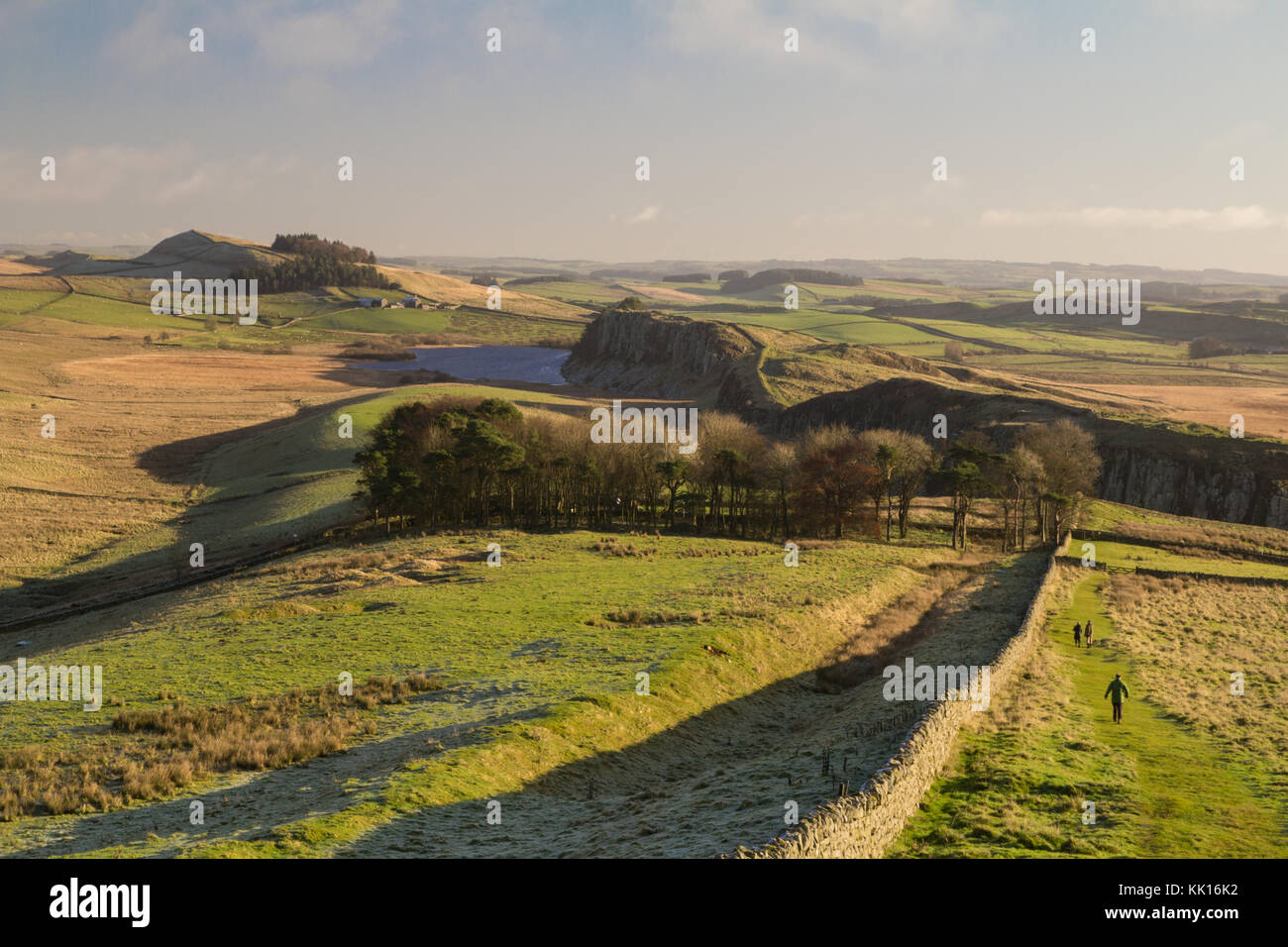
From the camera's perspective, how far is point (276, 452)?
360 feet

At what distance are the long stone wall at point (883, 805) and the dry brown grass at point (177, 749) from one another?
48.3 feet

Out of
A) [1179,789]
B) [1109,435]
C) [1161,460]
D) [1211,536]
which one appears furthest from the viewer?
[1109,435]

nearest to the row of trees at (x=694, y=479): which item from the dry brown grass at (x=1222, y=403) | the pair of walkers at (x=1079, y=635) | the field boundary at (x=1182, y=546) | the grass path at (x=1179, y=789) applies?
the field boundary at (x=1182, y=546)

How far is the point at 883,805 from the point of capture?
68.0ft

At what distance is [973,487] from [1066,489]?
853cm

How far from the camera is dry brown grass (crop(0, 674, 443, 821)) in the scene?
22375 millimetres

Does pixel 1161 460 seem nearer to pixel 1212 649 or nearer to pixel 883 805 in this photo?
pixel 1212 649

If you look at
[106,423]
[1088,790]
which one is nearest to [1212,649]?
[1088,790]

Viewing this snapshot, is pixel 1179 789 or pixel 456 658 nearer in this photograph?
pixel 1179 789

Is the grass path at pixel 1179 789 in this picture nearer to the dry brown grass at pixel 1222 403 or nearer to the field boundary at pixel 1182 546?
the field boundary at pixel 1182 546

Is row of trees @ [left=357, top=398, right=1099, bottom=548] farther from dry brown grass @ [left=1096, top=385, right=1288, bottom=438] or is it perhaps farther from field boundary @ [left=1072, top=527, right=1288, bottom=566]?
dry brown grass @ [left=1096, top=385, right=1288, bottom=438]

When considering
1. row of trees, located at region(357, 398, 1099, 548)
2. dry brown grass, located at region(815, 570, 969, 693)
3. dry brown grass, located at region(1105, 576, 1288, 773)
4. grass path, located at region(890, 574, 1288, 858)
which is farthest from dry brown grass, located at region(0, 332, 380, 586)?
dry brown grass, located at region(1105, 576, 1288, 773)

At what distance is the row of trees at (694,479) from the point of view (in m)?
75.2

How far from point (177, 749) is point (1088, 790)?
24695 millimetres
